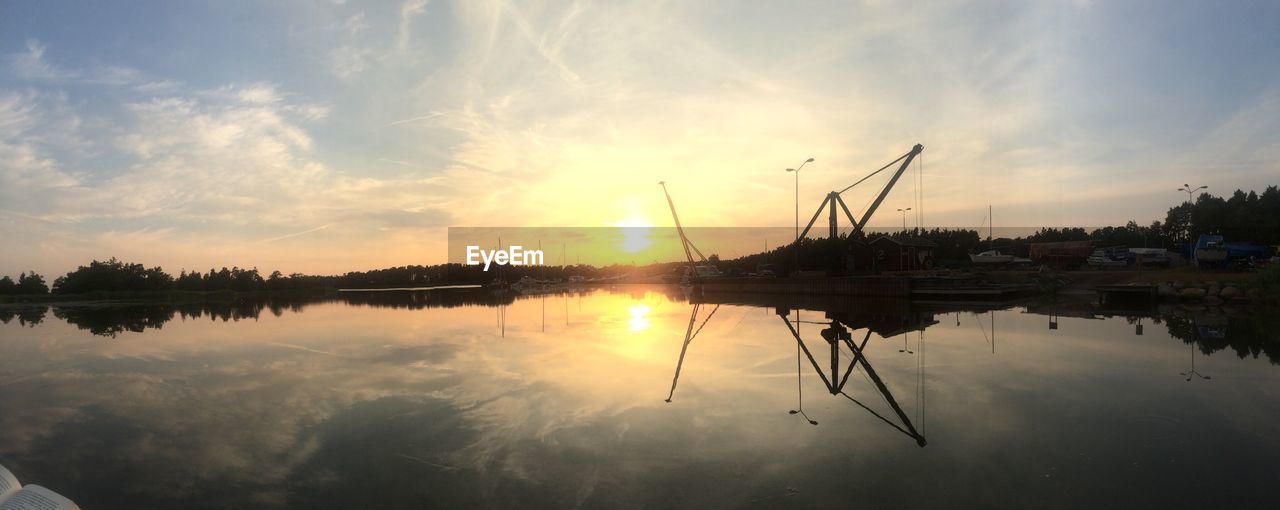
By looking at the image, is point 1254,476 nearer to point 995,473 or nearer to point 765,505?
point 995,473

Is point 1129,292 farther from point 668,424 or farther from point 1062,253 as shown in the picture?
point 1062,253

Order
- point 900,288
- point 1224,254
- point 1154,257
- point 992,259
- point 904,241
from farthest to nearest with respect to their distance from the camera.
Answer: point 992,259, point 1154,257, point 904,241, point 1224,254, point 900,288

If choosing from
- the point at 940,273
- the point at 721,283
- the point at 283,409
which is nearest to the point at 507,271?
the point at 721,283

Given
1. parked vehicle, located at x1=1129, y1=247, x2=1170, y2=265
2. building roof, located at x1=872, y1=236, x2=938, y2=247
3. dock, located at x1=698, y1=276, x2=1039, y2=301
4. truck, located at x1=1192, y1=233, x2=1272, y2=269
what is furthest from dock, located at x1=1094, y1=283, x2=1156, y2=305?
parked vehicle, located at x1=1129, y1=247, x2=1170, y2=265

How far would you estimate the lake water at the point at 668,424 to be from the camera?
21.6 ft

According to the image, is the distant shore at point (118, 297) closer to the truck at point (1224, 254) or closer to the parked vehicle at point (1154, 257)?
the truck at point (1224, 254)

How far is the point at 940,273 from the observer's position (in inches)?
2028

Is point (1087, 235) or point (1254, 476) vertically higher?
point (1087, 235)

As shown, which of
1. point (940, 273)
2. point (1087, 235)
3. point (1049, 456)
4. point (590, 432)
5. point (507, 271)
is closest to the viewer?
point (1049, 456)

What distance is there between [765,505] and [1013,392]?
7.79 meters

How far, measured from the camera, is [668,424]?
940 centimetres

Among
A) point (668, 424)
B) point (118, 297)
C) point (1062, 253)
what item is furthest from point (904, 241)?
point (118, 297)

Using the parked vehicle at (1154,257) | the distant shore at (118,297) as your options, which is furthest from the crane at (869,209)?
the distant shore at (118,297)

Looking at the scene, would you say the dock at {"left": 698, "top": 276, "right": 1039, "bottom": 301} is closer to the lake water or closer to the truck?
the truck
